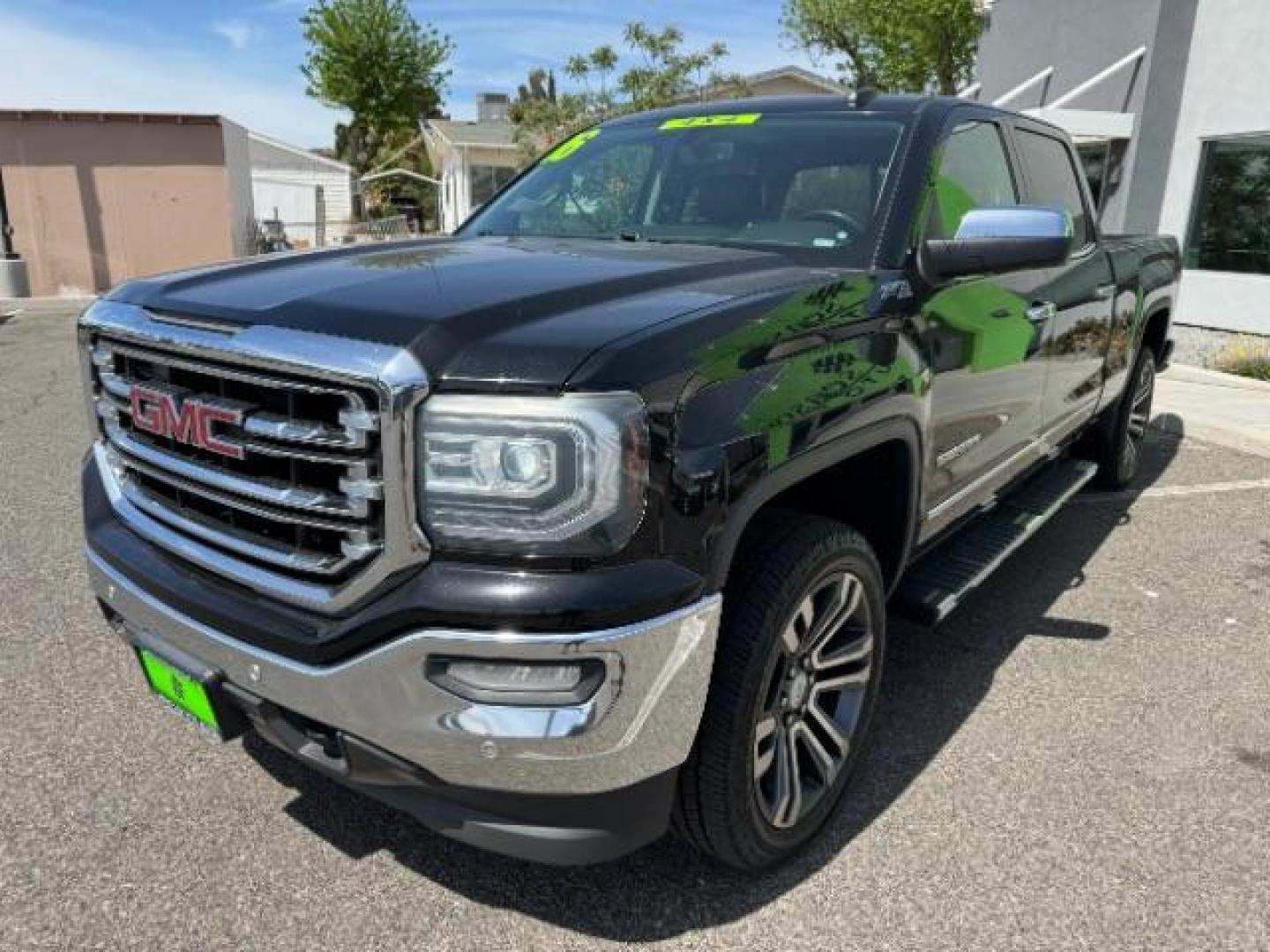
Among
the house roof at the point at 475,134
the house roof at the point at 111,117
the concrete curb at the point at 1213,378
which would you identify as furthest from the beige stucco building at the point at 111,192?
the concrete curb at the point at 1213,378

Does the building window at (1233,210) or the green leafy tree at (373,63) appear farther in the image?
the green leafy tree at (373,63)

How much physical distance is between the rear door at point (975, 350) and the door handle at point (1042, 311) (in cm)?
1

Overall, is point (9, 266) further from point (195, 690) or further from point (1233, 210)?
point (1233, 210)

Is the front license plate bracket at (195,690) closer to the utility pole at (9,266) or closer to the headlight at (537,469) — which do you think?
the headlight at (537,469)

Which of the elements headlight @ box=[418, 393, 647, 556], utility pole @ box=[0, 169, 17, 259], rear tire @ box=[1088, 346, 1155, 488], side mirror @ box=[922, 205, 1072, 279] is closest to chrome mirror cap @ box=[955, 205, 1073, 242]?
side mirror @ box=[922, 205, 1072, 279]

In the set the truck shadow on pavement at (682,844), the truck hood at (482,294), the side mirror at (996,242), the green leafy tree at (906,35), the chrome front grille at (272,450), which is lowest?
the truck shadow on pavement at (682,844)

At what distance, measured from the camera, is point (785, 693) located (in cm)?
233

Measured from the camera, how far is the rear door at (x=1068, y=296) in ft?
12.4

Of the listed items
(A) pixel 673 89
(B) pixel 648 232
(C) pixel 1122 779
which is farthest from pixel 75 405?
(A) pixel 673 89

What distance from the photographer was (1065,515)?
17.5 ft

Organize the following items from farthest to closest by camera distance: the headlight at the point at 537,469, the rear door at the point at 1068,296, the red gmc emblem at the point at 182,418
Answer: the rear door at the point at 1068,296 → the red gmc emblem at the point at 182,418 → the headlight at the point at 537,469

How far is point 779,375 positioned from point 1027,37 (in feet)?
48.7

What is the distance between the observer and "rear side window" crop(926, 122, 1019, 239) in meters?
3.00

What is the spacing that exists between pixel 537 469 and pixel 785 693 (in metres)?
0.94
